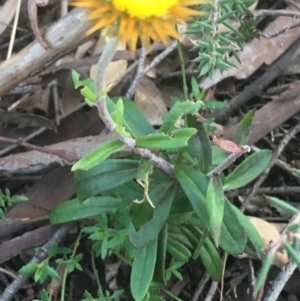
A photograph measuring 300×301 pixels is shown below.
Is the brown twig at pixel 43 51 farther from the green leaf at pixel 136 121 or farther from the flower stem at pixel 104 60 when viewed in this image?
the flower stem at pixel 104 60

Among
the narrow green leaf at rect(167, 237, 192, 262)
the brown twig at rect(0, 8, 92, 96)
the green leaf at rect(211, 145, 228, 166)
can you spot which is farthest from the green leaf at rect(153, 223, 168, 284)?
the brown twig at rect(0, 8, 92, 96)

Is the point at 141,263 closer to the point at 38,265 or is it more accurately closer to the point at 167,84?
the point at 38,265

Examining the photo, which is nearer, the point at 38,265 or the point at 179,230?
the point at 38,265

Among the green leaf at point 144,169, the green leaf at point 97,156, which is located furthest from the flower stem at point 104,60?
the green leaf at point 144,169

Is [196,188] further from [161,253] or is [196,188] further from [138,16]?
[138,16]

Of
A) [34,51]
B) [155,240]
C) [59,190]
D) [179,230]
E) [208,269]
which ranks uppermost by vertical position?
[34,51]

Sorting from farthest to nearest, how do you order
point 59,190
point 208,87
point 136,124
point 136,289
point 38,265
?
point 208,87
point 59,190
point 136,124
point 38,265
point 136,289

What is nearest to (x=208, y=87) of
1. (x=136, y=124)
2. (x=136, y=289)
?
(x=136, y=124)

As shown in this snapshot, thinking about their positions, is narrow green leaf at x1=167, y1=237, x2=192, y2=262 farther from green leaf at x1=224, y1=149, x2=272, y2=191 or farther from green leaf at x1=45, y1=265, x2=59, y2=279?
green leaf at x1=45, y1=265, x2=59, y2=279
